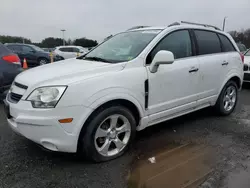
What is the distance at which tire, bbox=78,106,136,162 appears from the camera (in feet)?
8.65

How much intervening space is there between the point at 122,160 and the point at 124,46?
5.42ft

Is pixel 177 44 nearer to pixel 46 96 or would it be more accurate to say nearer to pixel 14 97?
pixel 46 96

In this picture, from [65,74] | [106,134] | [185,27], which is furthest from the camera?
[185,27]

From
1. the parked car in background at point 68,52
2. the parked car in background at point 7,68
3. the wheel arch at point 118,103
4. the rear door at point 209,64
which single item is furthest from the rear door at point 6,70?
the parked car in background at point 68,52

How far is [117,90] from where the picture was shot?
9.00ft

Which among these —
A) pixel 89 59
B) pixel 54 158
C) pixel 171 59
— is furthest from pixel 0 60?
pixel 171 59

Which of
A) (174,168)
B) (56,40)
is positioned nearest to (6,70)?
(174,168)

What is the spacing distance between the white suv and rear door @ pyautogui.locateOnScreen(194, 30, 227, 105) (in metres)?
0.02

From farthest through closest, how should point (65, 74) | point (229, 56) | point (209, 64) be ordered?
point (229, 56), point (209, 64), point (65, 74)

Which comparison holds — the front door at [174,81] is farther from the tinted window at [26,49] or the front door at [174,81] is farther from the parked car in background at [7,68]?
the tinted window at [26,49]

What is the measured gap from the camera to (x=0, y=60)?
189 inches

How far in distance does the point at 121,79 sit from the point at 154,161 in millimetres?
1098

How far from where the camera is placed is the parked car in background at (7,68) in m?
4.72

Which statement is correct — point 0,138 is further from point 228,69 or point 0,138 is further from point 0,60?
point 228,69
